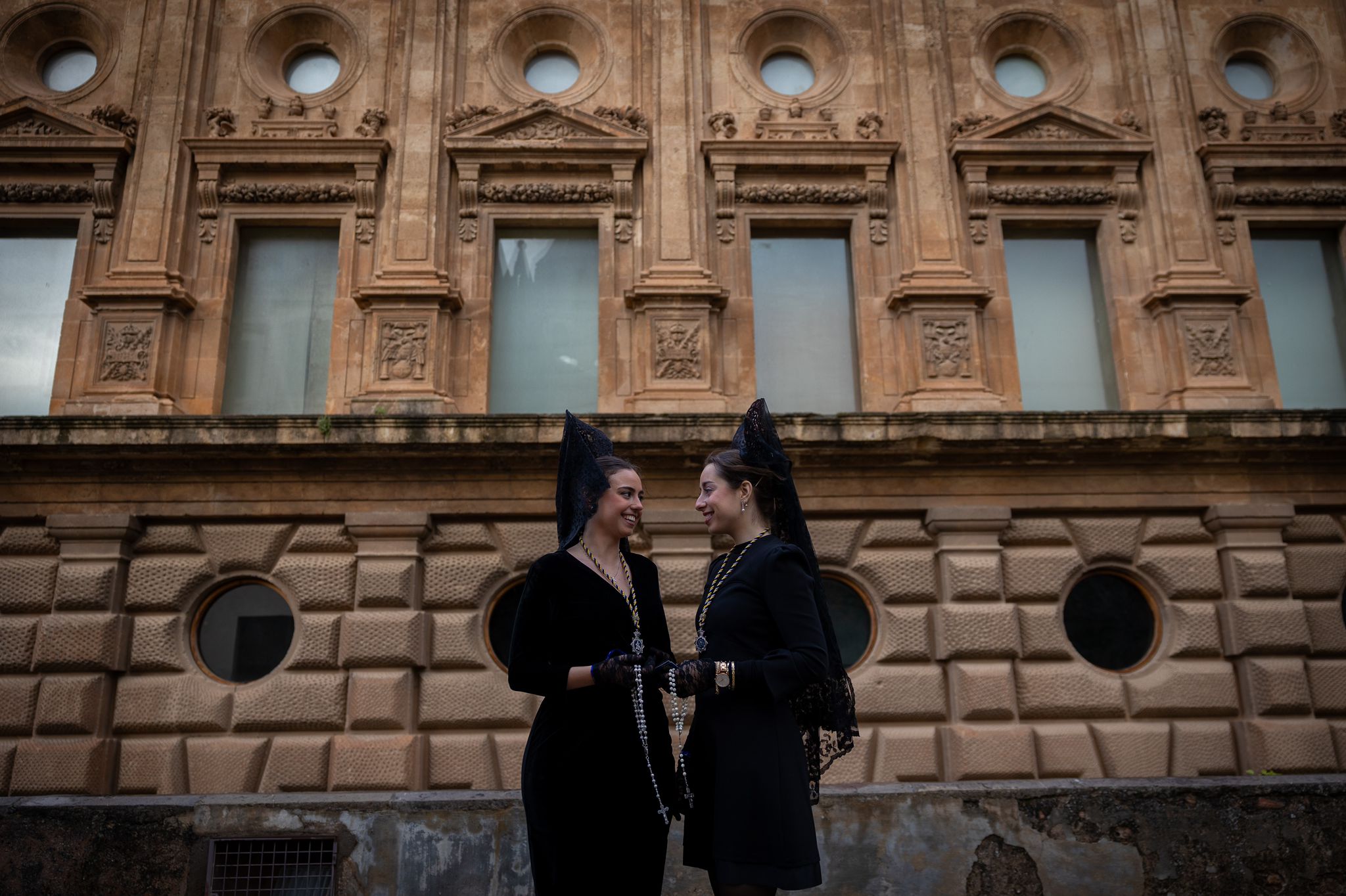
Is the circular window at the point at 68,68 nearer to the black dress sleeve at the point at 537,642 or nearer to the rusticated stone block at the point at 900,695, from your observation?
the rusticated stone block at the point at 900,695

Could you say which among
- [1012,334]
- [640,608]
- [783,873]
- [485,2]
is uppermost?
[485,2]

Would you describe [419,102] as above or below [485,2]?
below

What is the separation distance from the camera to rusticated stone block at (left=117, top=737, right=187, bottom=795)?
10.3 m

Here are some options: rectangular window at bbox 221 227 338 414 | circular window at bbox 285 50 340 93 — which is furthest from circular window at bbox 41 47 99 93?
rectangular window at bbox 221 227 338 414

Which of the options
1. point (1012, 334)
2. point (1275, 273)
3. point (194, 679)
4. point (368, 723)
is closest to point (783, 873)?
point (368, 723)

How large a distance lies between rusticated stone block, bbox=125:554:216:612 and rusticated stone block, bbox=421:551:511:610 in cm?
234

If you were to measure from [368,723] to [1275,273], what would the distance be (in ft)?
40.1

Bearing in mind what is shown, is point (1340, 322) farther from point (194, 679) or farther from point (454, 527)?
point (194, 679)

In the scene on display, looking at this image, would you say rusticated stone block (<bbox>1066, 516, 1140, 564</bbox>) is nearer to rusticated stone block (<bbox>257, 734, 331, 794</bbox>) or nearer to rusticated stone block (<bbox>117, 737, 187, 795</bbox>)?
rusticated stone block (<bbox>257, 734, 331, 794</bbox>)

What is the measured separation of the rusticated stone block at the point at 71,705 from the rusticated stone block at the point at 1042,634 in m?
9.57

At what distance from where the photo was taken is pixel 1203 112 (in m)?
13.1

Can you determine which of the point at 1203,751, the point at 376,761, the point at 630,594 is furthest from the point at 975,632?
the point at 630,594

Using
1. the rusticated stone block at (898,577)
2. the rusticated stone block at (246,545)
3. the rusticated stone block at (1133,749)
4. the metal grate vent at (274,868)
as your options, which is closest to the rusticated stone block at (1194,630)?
the rusticated stone block at (1133,749)

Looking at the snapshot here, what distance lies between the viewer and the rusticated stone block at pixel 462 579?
35.4 feet
